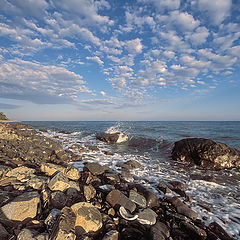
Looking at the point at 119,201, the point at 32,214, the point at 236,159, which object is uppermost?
the point at 32,214

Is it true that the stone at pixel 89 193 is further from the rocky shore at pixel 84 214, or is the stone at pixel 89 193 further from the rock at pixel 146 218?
the rock at pixel 146 218

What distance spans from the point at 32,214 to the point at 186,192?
14.7ft

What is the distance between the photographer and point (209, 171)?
6.69 m

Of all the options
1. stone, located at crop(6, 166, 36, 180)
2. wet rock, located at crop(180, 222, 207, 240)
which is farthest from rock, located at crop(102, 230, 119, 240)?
stone, located at crop(6, 166, 36, 180)

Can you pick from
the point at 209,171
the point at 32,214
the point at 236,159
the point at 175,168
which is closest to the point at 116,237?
the point at 32,214

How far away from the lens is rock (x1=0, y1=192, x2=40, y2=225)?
2189mm

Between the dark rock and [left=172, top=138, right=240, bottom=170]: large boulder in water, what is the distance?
16.3 ft

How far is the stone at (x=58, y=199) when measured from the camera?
2688 millimetres

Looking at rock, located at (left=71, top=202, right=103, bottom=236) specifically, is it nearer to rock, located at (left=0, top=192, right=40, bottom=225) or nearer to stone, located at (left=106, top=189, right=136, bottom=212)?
stone, located at (left=106, top=189, right=136, bottom=212)

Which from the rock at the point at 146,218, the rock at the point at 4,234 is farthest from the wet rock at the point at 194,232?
the rock at the point at 4,234

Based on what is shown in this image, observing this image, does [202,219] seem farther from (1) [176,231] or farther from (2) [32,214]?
(2) [32,214]

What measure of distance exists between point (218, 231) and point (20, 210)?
4.08 m

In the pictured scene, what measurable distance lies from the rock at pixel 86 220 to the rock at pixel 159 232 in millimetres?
973

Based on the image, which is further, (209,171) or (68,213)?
(209,171)
